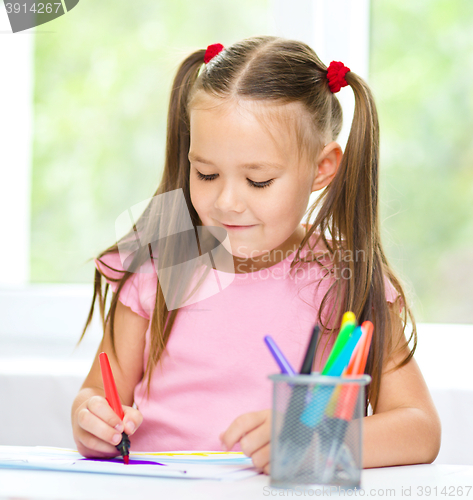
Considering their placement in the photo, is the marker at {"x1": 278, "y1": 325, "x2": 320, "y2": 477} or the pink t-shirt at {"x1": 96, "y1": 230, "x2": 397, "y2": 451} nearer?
the marker at {"x1": 278, "y1": 325, "x2": 320, "y2": 477}

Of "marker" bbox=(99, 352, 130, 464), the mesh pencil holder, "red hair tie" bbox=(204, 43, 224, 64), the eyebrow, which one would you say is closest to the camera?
the mesh pencil holder

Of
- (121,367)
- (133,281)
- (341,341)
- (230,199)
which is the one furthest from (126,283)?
(341,341)

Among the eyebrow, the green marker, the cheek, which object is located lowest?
the green marker

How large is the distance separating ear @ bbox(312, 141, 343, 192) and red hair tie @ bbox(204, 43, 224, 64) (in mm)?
189

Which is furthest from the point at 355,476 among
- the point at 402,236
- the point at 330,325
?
the point at 402,236

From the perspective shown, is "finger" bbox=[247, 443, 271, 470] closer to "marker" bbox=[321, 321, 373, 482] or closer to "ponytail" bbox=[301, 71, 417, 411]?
"marker" bbox=[321, 321, 373, 482]

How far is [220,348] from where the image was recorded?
77 cm

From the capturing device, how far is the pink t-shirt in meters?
0.75

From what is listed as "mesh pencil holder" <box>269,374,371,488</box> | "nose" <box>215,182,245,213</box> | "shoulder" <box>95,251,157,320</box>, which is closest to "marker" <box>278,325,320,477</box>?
"mesh pencil holder" <box>269,374,371,488</box>

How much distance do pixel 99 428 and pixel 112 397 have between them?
31 millimetres

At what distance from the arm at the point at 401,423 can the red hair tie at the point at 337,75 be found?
287 millimetres

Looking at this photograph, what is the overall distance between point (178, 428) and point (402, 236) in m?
0.70

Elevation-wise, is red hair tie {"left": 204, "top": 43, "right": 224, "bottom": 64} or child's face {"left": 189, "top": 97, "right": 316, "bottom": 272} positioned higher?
red hair tie {"left": 204, "top": 43, "right": 224, "bottom": 64}

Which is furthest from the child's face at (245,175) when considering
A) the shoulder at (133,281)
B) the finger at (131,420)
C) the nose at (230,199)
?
the finger at (131,420)
